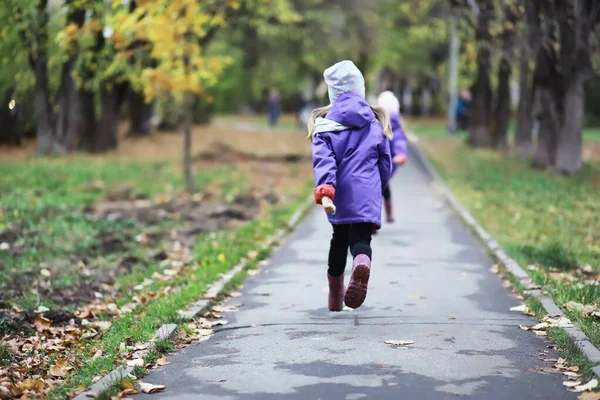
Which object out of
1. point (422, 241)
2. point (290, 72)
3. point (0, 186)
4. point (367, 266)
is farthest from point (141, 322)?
point (290, 72)

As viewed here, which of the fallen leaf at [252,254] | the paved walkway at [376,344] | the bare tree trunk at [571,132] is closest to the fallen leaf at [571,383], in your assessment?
the paved walkway at [376,344]

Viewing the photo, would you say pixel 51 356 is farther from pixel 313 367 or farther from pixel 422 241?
pixel 422 241

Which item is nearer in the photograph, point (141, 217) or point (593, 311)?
point (593, 311)

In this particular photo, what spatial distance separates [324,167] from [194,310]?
1.71 metres

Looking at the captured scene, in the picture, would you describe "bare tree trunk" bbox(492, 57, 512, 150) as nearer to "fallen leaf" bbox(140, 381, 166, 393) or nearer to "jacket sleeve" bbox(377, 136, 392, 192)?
"jacket sleeve" bbox(377, 136, 392, 192)

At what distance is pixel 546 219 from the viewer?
49.3ft

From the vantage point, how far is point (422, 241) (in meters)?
13.5

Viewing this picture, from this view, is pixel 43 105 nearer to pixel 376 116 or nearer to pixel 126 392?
pixel 376 116

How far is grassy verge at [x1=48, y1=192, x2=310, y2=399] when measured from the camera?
21.5ft

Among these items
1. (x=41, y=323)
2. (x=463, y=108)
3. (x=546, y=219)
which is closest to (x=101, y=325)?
(x=41, y=323)

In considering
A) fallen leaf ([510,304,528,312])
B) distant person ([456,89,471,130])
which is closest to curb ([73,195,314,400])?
fallen leaf ([510,304,528,312])

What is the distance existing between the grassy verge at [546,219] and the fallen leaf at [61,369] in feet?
10.5

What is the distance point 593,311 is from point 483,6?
750 inches

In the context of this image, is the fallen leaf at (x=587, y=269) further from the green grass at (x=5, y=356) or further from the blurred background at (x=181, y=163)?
the green grass at (x=5, y=356)
